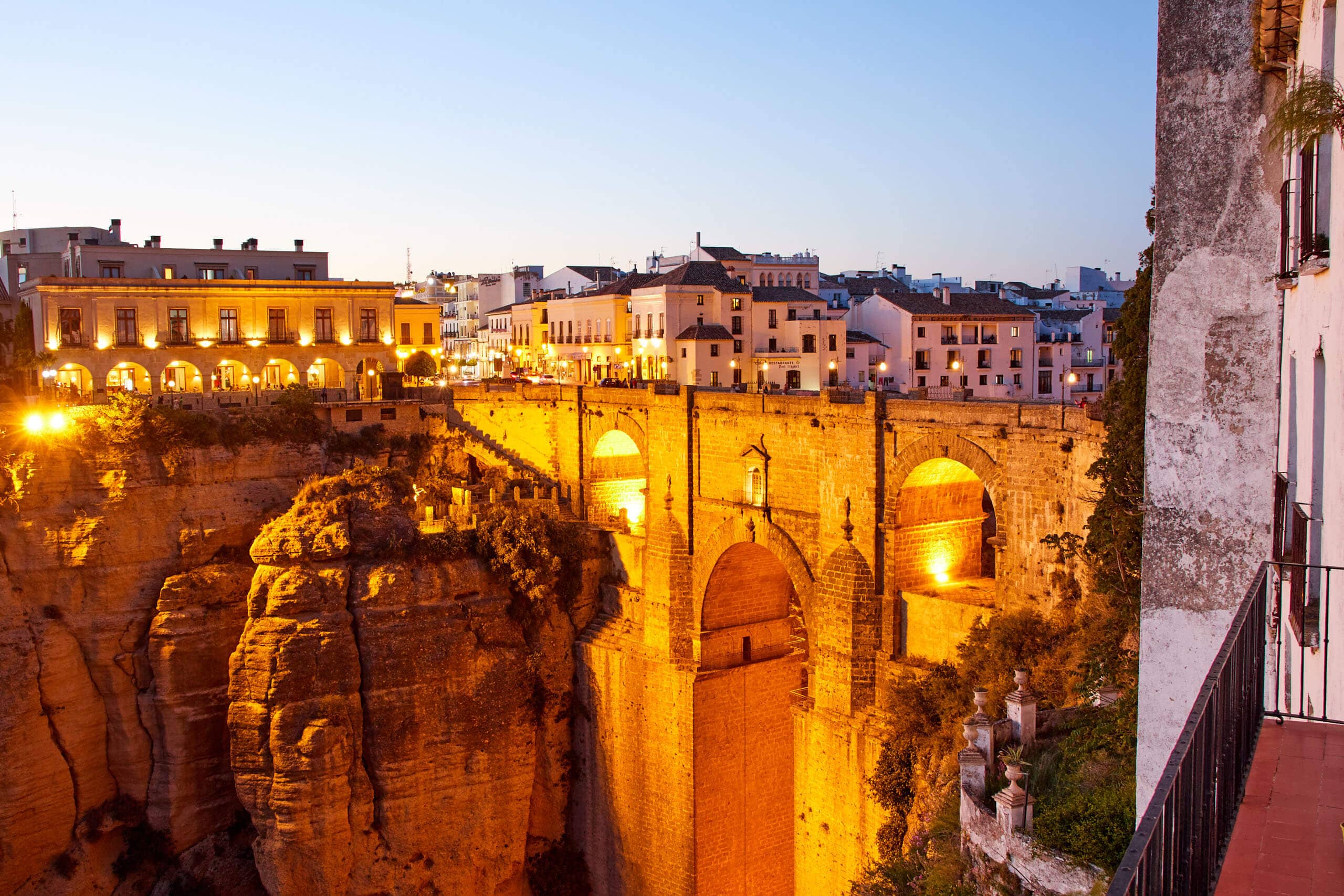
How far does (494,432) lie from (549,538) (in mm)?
8095

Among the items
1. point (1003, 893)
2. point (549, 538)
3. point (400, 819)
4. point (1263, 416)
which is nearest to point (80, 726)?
point (400, 819)

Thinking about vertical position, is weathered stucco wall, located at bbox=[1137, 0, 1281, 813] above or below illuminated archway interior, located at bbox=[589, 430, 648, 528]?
above

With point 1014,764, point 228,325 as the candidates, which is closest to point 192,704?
point 228,325

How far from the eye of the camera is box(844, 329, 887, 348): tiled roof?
176 ft

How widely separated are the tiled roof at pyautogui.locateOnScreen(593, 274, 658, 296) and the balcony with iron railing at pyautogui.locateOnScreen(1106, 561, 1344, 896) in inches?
1914

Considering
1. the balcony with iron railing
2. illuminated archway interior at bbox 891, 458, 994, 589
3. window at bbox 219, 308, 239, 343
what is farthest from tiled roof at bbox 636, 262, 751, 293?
the balcony with iron railing

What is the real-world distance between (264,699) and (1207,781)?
84.9 feet

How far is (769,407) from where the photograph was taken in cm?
2667

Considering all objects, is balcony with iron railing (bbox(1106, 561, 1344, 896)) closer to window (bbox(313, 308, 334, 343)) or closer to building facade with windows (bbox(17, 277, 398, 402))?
building facade with windows (bbox(17, 277, 398, 402))

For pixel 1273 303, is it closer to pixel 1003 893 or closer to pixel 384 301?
pixel 1003 893

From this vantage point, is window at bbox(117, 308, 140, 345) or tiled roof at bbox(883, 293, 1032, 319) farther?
tiled roof at bbox(883, 293, 1032, 319)

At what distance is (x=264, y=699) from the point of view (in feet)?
91.6

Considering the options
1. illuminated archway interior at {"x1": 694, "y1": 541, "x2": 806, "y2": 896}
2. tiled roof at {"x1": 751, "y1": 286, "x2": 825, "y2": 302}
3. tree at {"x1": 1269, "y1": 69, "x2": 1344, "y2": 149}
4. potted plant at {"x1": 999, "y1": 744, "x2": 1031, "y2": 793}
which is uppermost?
tiled roof at {"x1": 751, "y1": 286, "x2": 825, "y2": 302}

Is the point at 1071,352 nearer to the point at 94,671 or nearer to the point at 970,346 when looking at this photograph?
the point at 970,346
